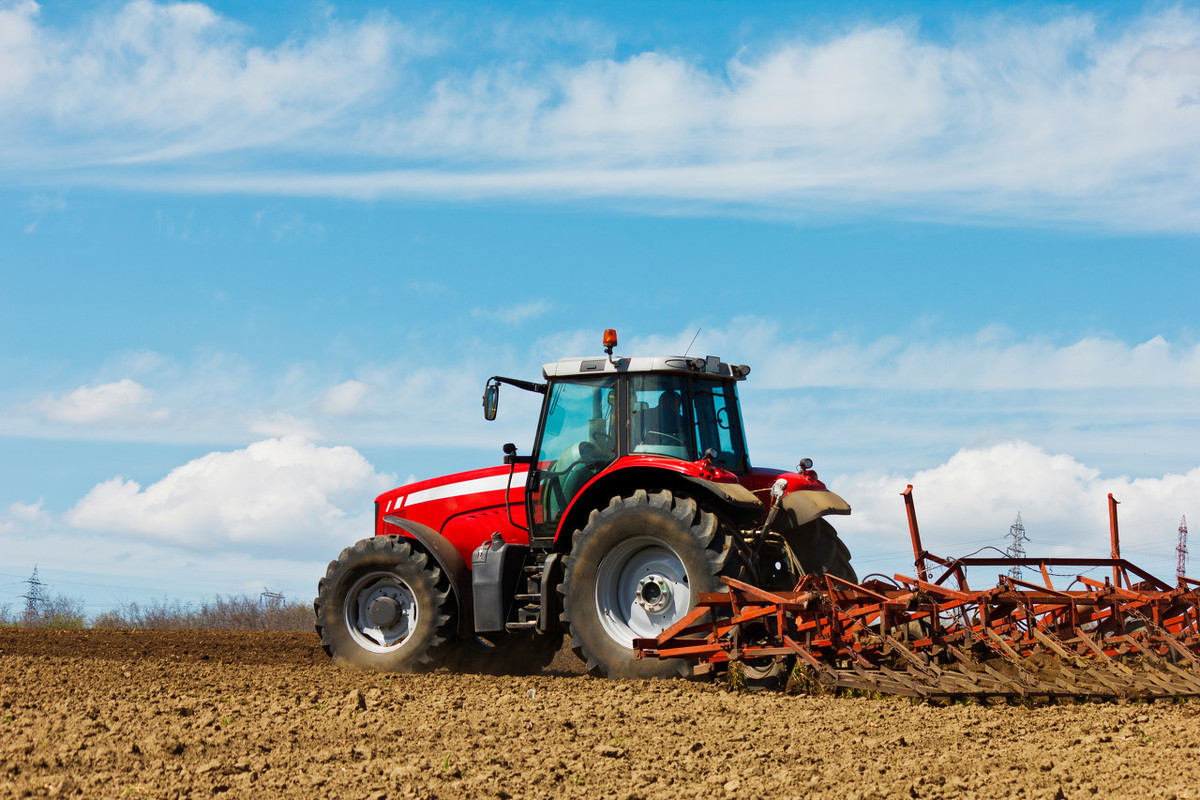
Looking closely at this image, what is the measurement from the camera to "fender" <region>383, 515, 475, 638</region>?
963 cm

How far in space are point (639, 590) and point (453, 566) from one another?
6.55 feet

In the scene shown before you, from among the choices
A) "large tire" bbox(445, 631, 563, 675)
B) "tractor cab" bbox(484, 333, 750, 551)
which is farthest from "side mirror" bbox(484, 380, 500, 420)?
"large tire" bbox(445, 631, 563, 675)

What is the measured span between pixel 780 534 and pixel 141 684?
486 cm

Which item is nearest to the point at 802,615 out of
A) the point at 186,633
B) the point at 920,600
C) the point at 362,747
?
the point at 920,600

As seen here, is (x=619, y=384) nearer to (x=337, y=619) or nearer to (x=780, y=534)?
(x=780, y=534)

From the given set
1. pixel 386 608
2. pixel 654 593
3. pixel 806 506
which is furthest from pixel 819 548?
pixel 386 608

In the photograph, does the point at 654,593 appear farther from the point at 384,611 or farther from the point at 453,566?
the point at 384,611

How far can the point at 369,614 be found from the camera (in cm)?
993

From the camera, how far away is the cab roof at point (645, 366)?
29.1 feet

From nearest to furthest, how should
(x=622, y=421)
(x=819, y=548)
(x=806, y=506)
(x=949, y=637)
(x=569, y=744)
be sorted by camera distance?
(x=569, y=744) < (x=949, y=637) < (x=806, y=506) < (x=622, y=421) < (x=819, y=548)

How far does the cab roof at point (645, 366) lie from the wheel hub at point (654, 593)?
63.2 inches

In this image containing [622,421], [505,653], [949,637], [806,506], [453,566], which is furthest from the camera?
[505,653]

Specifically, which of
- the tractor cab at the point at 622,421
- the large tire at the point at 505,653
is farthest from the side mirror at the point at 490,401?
the large tire at the point at 505,653

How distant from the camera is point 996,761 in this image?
5.68 metres
